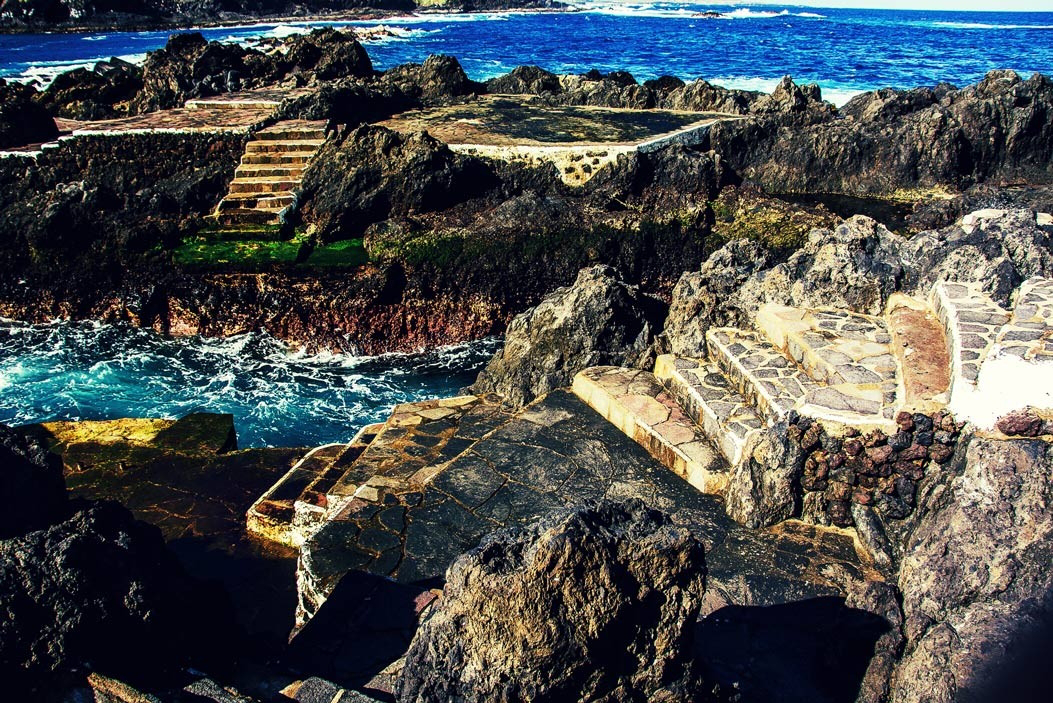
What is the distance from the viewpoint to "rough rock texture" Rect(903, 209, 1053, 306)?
5.73 metres

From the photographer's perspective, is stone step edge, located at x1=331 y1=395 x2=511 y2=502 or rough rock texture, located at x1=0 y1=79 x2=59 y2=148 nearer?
stone step edge, located at x1=331 y1=395 x2=511 y2=502

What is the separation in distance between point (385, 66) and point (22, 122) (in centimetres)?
2758

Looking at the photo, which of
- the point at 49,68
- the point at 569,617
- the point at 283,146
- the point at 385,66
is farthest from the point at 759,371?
the point at 49,68

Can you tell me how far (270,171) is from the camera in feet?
45.3

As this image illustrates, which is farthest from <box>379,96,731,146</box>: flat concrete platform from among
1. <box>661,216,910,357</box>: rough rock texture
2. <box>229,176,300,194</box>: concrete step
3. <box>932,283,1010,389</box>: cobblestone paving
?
<box>932,283,1010,389</box>: cobblestone paving

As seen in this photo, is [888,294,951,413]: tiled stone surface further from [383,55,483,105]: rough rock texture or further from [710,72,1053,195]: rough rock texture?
[383,55,483,105]: rough rock texture

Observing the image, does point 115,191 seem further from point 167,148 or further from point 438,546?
point 438,546

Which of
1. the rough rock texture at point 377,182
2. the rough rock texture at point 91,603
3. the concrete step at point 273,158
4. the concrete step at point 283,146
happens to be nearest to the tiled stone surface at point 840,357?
the rough rock texture at point 91,603

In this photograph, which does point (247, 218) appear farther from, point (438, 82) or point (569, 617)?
point (569, 617)

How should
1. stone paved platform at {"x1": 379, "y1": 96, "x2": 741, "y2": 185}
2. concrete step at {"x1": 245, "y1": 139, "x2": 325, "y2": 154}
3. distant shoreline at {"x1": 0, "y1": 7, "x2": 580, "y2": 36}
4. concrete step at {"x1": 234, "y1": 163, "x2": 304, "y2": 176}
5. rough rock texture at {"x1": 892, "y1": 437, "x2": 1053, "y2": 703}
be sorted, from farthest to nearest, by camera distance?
distant shoreline at {"x1": 0, "y1": 7, "x2": 580, "y2": 36} < concrete step at {"x1": 245, "y1": 139, "x2": 325, "y2": 154} < concrete step at {"x1": 234, "y1": 163, "x2": 304, "y2": 176} < stone paved platform at {"x1": 379, "y1": 96, "x2": 741, "y2": 185} < rough rock texture at {"x1": 892, "y1": 437, "x2": 1053, "y2": 703}

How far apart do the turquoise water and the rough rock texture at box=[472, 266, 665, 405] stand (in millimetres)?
3225

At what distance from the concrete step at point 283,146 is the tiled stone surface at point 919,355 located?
1113cm

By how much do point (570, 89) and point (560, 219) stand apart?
27.3 feet

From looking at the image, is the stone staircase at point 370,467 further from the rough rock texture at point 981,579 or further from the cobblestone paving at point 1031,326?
the cobblestone paving at point 1031,326
